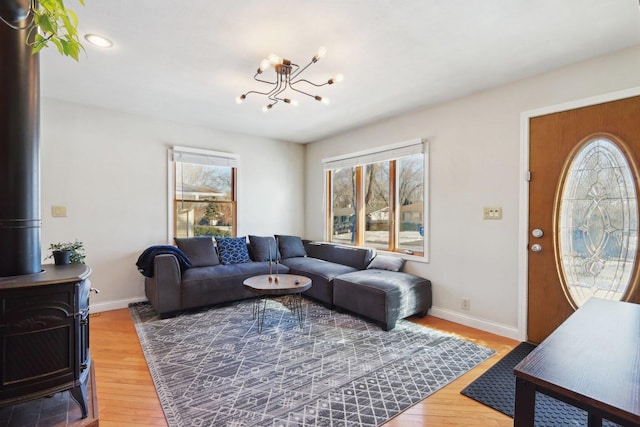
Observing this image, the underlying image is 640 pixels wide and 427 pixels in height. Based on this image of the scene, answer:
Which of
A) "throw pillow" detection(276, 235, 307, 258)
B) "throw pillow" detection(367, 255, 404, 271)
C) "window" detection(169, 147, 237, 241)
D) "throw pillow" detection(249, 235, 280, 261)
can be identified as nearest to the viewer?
"throw pillow" detection(367, 255, 404, 271)

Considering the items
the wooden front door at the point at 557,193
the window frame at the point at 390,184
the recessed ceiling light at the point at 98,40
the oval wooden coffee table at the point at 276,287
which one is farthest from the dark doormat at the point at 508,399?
the recessed ceiling light at the point at 98,40

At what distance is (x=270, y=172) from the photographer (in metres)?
5.21

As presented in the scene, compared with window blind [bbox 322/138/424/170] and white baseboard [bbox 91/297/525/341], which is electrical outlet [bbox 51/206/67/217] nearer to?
white baseboard [bbox 91/297/525/341]

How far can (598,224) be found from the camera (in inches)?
98.0

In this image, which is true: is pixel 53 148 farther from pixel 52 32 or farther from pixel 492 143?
pixel 492 143

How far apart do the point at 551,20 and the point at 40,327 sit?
3.58 m

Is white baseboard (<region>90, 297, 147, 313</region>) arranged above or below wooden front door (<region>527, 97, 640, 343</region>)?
below

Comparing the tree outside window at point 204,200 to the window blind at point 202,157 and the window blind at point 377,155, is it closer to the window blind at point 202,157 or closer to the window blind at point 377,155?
the window blind at point 202,157

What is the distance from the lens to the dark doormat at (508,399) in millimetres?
1784

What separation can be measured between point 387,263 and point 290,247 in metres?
1.68

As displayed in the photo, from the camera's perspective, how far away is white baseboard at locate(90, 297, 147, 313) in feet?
12.1

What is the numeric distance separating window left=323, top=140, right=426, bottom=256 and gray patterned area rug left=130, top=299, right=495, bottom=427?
1.25 m

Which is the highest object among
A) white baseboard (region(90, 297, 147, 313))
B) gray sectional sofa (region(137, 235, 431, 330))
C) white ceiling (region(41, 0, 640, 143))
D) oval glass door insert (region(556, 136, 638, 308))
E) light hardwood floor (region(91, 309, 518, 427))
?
white ceiling (region(41, 0, 640, 143))

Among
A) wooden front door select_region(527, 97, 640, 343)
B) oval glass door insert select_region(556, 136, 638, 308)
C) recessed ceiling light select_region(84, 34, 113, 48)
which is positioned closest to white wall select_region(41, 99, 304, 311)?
recessed ceiling light select_region(84, 34, 113, 48)
